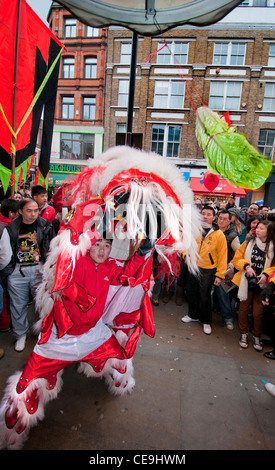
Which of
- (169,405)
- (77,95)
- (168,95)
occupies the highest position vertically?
(77,95)

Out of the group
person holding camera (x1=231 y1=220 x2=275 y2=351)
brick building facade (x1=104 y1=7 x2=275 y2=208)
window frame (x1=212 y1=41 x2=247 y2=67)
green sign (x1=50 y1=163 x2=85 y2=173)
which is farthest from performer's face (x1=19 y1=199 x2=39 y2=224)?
window frame (x1=212 y1=41 x2=247 y2=67)

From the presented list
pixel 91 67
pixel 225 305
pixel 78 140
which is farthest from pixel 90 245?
pixel 91 67

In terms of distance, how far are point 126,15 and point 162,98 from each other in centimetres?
1441

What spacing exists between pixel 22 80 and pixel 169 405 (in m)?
4.07

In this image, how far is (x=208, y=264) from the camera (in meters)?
3.38

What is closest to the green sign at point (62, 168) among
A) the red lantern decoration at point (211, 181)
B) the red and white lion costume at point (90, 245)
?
the red lantern decoration at point (211, 181)

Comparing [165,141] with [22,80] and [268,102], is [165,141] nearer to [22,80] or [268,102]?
[268,102]

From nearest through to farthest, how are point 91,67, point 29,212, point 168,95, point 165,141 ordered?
point 29,212 < point 168,95 < point 165,141 < point 91,67

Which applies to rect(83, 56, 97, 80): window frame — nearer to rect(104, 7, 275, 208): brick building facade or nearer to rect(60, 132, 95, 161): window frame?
rect(104, 7, 275, 208): brick building facade

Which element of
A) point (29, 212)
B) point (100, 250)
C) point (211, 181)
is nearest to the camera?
point (100, 250)

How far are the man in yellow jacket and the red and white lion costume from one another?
5.48 feet

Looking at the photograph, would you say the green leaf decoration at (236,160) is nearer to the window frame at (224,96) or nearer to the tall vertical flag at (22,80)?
the tall vertical flag at (22,80)

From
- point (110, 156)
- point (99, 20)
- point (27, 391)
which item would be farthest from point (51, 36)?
point (27, 391)

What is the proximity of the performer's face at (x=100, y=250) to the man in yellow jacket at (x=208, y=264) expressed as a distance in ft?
5.92
